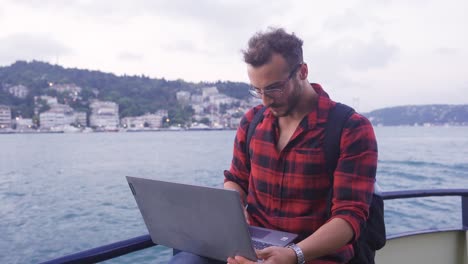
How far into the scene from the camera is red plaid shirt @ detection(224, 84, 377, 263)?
4.81 feet

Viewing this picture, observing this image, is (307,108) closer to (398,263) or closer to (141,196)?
(141,196)

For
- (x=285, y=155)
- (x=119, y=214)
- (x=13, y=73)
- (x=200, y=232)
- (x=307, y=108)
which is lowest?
(x=119, y=214)

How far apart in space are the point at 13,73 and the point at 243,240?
74860 mm

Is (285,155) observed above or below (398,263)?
above

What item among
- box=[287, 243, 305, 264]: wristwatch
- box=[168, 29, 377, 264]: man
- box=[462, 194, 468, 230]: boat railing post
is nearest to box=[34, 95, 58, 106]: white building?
box=[462, 194, 468, 230]: boat railing post

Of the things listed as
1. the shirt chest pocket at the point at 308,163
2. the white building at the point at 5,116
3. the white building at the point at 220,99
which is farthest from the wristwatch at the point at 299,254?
the white building at the point at 5,116

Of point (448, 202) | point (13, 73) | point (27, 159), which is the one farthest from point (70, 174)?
point (13, 73)

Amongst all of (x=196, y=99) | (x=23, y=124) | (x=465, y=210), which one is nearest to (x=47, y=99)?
(x=23, y=124)

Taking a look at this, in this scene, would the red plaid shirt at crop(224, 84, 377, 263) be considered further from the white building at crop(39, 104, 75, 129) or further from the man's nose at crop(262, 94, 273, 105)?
the white building at crop(39, 104, 75, 129)

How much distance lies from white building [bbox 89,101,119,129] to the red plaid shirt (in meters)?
75.8

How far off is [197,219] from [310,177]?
494mm

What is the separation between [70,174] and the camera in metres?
35.0

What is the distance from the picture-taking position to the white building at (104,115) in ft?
246

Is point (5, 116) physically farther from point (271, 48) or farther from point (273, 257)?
point (273, 257)
